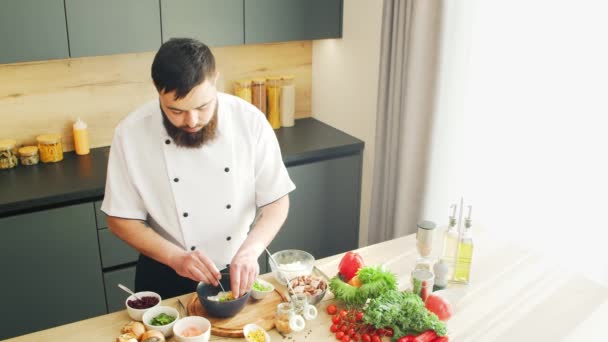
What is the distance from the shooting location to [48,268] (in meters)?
2.75

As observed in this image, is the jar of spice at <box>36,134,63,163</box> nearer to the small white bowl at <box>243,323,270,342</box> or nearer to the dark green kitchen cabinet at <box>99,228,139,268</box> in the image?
the dark green kitchen cabinet at <box>99,228,139,268</box>

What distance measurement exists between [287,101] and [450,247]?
1790 millimetres

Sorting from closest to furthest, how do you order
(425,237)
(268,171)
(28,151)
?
(425,237), (268,171), (28,151)

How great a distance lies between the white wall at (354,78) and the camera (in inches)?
128

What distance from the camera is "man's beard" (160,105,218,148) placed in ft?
6.64

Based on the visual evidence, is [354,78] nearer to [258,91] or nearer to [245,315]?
[258,91]

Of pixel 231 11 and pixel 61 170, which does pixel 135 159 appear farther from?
pixel 231 11

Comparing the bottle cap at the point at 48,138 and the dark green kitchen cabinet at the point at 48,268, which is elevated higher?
the bottle cap at the point at 48,138

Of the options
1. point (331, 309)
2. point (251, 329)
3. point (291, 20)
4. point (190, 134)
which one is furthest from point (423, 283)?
point (291, 20)

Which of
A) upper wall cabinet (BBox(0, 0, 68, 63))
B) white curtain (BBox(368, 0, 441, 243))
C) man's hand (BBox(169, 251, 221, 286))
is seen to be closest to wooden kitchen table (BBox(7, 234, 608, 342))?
man's hand (BBox(169, 251, 221, 286))

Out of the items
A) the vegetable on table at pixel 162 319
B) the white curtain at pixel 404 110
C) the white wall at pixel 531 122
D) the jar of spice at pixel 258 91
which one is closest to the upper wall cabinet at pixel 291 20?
the jar of spice at pixel 258 91

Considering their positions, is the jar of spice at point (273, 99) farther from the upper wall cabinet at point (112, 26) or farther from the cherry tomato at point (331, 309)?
the cherry tomato at point (331, 309)

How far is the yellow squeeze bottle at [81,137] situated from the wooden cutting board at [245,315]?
5.08 ft

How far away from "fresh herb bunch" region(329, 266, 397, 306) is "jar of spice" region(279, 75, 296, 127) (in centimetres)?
185
